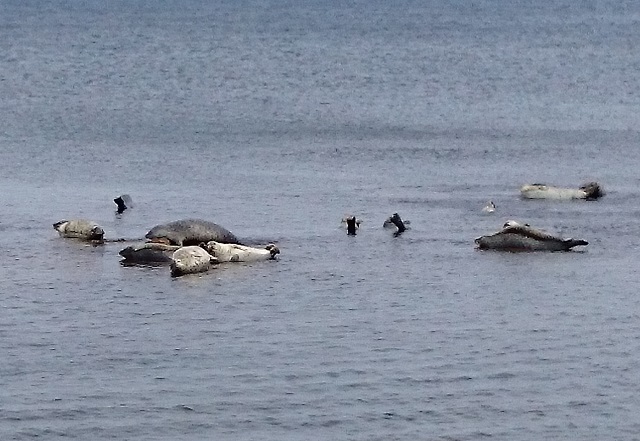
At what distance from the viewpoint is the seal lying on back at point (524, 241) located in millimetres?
26953

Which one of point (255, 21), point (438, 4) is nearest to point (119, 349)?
point (255, 21)

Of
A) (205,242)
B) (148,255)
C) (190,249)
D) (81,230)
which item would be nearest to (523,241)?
(205,242)

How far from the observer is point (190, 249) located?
2512 centimetres

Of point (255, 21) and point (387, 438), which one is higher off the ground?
point (255, 21)

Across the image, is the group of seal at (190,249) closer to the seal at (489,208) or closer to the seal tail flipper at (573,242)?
the seal tail flipper at (573,242)

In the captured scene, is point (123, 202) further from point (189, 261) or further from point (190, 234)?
point (189, 261)

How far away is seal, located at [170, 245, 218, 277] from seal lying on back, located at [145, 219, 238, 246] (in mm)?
1257

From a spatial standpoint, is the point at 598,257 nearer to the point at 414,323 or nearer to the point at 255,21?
the point at 414,323

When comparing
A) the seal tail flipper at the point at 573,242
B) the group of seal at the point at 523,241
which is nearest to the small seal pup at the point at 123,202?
the group of seal at the point at 523,241

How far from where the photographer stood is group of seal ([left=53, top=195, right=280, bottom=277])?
82.2 feet

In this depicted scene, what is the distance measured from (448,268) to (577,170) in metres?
13.4

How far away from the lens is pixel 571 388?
19.2 metres

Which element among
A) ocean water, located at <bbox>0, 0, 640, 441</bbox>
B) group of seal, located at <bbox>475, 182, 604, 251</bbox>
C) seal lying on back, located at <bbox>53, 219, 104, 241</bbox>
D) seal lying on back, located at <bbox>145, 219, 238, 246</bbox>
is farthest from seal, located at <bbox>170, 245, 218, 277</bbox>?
group of seal, located at <bbox>475, 182, 604, 251</bbox>

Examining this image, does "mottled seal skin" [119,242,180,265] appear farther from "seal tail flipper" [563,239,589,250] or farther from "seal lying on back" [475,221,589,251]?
"seal tail flipper" [563,239,589,250]
